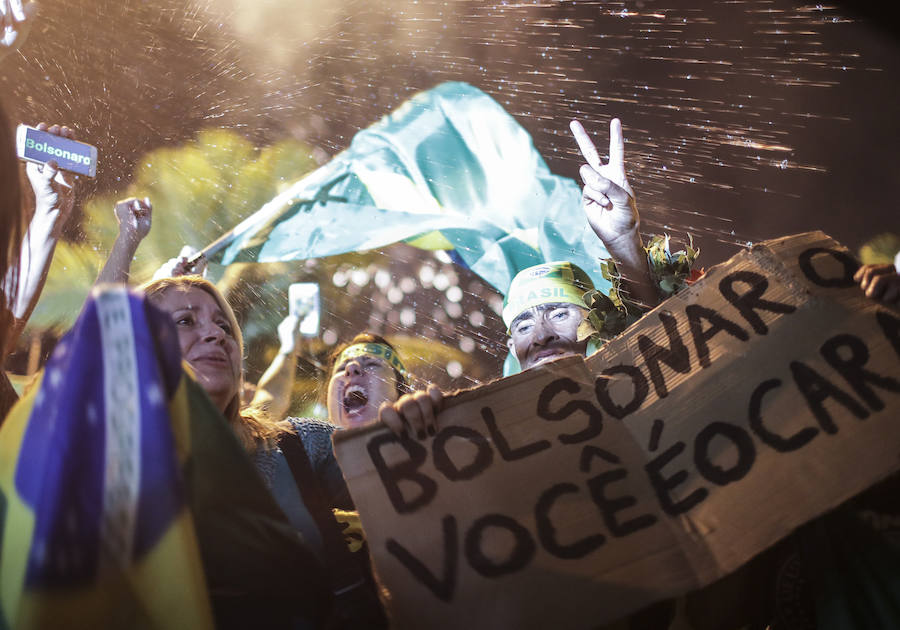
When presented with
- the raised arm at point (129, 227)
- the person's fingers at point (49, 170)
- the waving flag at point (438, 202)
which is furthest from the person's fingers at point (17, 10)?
the waving flag at point (438, 202)

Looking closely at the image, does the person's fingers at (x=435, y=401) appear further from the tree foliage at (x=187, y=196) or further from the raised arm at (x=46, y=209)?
the tree foliage at (x=187, y=196)

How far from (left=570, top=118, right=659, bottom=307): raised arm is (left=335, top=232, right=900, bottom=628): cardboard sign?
0.78m

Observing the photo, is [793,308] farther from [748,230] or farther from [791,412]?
[748,230]

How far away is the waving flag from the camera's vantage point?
573cm

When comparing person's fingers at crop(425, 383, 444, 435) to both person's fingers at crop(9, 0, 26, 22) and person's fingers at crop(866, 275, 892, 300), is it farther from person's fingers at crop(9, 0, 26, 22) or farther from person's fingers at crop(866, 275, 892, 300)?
person's fingers at crop(9, 0, 26, 22)

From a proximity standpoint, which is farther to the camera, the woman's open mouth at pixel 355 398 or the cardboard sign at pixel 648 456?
the woman's open mouth at pixel 355 398

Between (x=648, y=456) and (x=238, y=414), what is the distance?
3.96 ft

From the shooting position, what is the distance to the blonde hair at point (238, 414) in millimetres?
1973

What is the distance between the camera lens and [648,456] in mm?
1562

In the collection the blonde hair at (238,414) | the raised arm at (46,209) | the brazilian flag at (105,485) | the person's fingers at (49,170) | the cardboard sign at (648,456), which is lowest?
the cardboard sign at (648,456)

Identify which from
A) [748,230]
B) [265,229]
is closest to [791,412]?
[748,230]

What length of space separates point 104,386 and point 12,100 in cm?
478

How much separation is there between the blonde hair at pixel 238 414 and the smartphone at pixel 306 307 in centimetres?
271

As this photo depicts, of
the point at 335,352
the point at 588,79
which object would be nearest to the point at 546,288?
the point at 335,352
